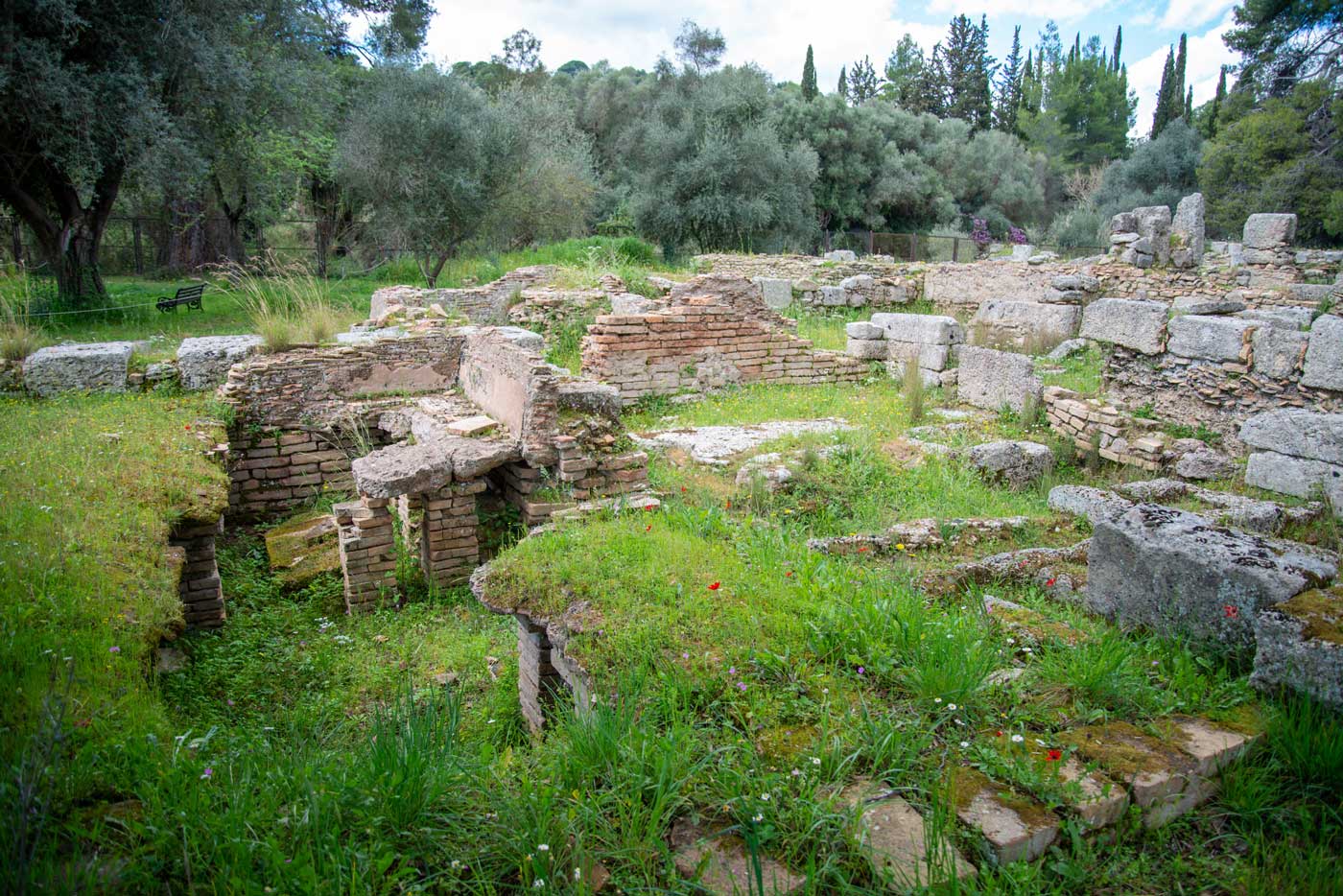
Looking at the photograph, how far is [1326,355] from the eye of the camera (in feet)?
21.4

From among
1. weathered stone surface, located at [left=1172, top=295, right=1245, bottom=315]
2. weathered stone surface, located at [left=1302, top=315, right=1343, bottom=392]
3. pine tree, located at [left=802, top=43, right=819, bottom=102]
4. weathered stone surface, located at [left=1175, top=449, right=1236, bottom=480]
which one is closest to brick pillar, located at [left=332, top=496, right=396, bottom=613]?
weathered stone surface, located at [left=1175, top=449, right=1236, bottom=480]

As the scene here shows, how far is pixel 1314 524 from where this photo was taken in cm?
564

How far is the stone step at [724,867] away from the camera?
1.89 m

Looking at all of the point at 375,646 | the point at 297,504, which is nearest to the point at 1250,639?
the point at 375,646

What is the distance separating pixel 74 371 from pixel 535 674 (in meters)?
6.08

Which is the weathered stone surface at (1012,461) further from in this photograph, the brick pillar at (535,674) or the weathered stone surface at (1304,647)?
the brick pillar at (535,674)

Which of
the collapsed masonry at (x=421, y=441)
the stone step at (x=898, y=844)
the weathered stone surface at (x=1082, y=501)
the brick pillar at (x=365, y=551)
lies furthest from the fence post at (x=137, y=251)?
the stone step at (x=898, y=844)

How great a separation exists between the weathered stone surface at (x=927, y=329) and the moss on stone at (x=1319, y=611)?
8.07m

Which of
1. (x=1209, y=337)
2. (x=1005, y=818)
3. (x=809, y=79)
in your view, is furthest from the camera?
(x=809, y=79)

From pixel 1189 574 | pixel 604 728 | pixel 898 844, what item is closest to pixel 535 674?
pixel 604 728

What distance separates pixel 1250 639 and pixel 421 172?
16608mm

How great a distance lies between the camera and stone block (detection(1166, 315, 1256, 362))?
23.7 ft

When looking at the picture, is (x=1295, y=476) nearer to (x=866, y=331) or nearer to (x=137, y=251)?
(x=866, y=331)

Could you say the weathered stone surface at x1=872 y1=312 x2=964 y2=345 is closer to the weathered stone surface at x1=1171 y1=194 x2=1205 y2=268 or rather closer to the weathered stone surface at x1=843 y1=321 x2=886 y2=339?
the weathered stone surface at x1=843 y1=321 x2=886 y2=339
